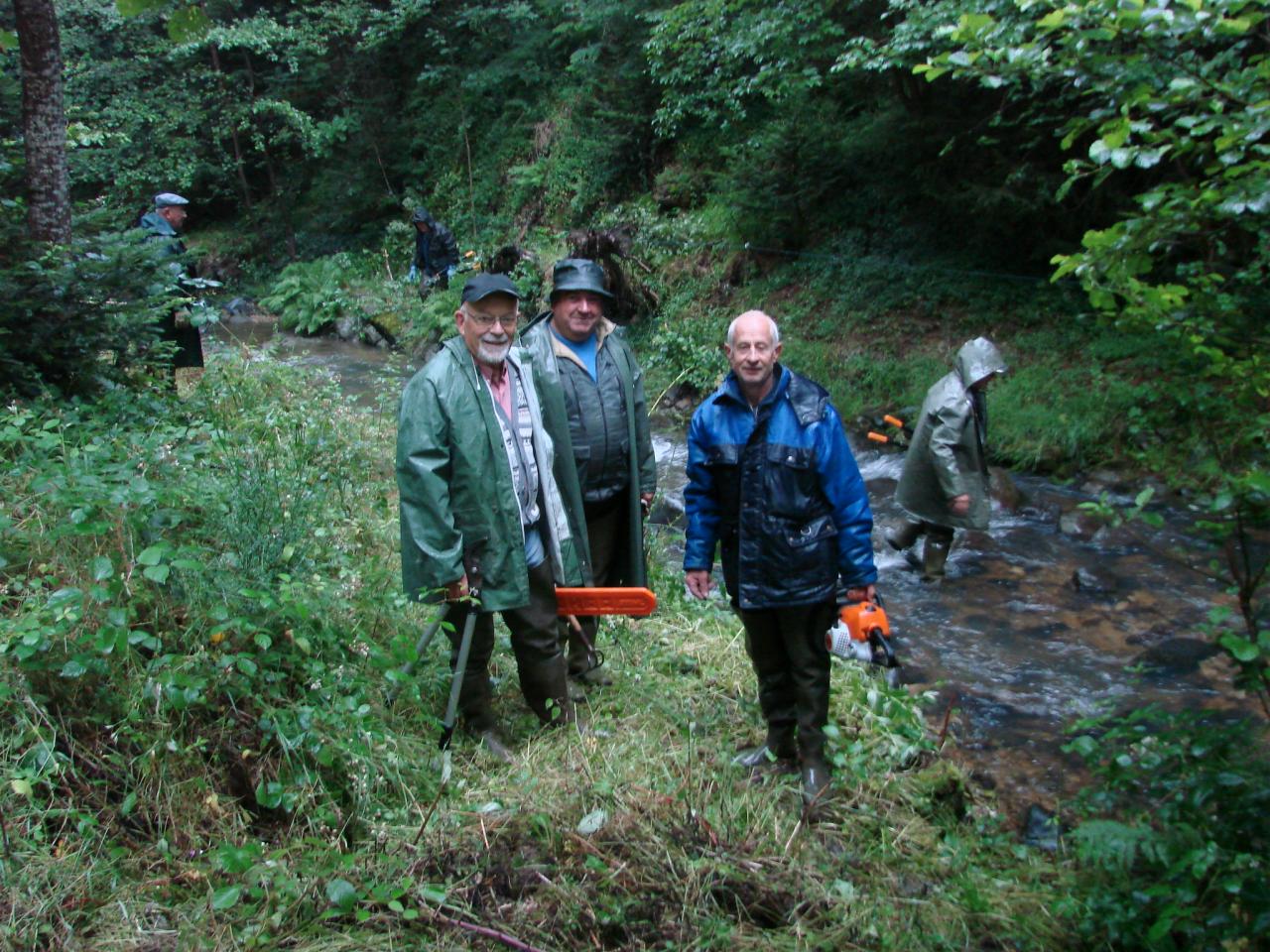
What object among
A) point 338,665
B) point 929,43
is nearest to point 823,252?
point 929,43

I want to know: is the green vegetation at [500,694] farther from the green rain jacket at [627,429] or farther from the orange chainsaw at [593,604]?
the green rain jacket at [627,429]

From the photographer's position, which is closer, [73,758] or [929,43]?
[73,758]

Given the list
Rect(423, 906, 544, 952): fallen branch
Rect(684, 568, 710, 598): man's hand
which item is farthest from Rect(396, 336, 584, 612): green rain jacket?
Rect(423, 906, 544, 952): fallen branch

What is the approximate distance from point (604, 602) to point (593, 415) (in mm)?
947

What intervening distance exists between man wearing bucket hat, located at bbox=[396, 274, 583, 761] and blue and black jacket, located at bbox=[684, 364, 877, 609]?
2.65 feet

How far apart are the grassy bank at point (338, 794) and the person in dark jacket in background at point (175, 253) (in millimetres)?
3358

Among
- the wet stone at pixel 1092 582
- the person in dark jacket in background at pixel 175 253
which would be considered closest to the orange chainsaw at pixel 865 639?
the wet stone at pixel 1092 582

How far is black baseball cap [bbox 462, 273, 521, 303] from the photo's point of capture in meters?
3.87

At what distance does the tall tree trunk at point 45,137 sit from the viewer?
6578mm

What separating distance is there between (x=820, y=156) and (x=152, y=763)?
1207 cm

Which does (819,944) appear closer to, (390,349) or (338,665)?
(338,665)

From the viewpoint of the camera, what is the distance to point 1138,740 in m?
3.19

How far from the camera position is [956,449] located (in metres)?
6.91

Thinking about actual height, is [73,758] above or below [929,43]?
below
